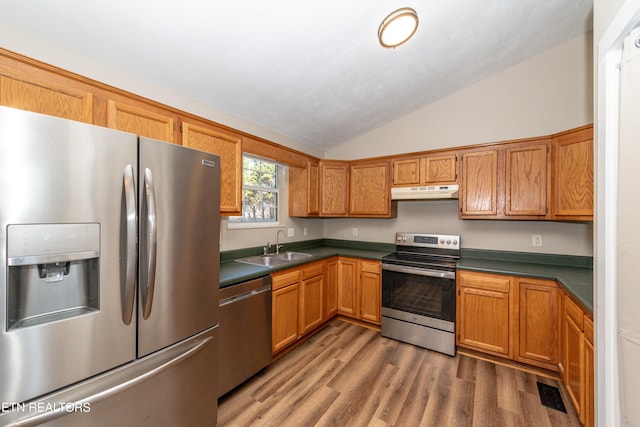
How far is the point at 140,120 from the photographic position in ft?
5.46

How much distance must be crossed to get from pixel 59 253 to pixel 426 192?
117 inches

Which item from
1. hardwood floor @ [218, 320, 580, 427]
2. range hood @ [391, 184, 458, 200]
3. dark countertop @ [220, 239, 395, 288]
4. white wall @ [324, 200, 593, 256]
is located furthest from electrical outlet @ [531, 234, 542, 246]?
dark countertop @ [220, 239, 395, 288]

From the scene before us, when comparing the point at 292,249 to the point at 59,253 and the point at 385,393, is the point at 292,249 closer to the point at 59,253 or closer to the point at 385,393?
the point at 385,393

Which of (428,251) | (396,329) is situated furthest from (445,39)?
(396,329)

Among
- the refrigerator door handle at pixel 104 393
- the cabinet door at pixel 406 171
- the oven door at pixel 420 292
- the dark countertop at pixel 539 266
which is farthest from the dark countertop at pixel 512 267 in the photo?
the cabinet door at pixel 406 171

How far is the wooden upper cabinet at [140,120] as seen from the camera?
60.7 inches

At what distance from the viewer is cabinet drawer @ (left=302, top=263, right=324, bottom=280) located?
2672 millimetres

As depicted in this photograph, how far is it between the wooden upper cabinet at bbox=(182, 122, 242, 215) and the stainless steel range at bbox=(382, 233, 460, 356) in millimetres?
1806

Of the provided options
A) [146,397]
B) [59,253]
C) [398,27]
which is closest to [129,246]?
[59,253]

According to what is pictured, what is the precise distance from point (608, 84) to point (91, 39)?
2.66m

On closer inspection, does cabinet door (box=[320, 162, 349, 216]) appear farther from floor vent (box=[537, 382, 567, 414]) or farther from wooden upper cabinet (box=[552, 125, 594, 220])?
floor vent (box=[537, 382, 567, 414])

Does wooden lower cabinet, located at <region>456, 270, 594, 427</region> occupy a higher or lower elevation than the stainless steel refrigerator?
lower

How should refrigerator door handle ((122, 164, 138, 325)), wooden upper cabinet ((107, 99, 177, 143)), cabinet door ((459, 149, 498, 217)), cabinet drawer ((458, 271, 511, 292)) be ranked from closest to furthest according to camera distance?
refrigerator door handle ((122, 164, 138, 325)) < wooden upper cabinet ((107, 99, 177, 143)) < cabinet drawer ((458, 271, 511, 292)) < cabinet door ((459, 149, 498, 217))

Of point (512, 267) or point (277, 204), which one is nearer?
point (512, 267)
